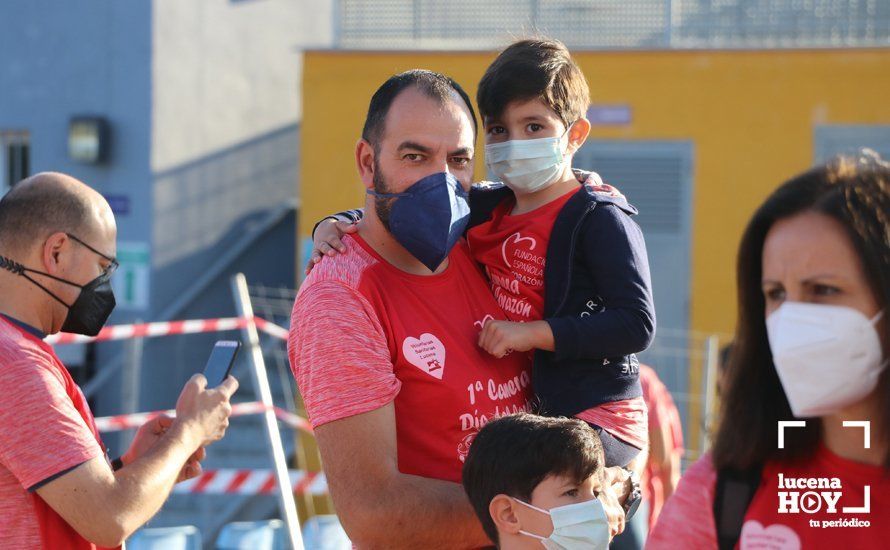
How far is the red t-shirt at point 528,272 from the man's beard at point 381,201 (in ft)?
1.23

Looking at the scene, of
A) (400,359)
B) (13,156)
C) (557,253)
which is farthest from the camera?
(13,156)

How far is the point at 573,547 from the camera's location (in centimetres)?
291

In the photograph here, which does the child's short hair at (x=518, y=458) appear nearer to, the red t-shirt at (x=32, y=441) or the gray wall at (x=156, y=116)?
the red t-shirt at (x=32, y=441)

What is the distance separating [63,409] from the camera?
318 centimetres

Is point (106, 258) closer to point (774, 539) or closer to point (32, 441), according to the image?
point (32, 441)

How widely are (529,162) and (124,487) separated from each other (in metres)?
1.43

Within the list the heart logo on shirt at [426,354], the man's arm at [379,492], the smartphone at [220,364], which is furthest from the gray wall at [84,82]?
the man's arm at [379,492]

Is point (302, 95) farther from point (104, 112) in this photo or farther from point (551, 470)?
point (551, 470)

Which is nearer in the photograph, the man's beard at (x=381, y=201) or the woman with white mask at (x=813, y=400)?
the woman with white mask at (x=813, y=400)

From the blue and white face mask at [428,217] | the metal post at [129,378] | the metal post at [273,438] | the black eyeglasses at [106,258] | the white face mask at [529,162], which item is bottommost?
the metal post at [129,378]

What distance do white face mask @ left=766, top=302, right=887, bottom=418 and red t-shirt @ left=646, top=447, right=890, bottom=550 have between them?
13 cm

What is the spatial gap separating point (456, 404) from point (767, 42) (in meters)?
10.3

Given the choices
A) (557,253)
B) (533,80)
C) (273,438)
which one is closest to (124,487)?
(557,253)

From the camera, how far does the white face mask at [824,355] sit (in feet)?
7.18
